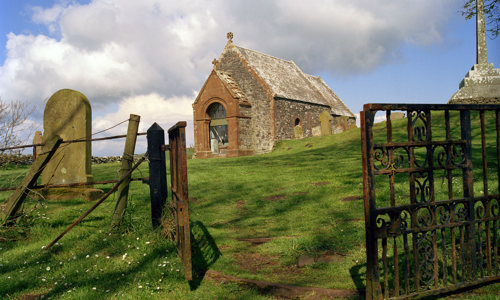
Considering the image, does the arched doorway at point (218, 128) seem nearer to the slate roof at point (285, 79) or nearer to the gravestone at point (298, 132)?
the slate roof at point (285, 79)

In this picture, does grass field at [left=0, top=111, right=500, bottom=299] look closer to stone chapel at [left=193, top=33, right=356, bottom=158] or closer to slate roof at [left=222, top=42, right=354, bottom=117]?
stone chapel at [left=193, top=33, right=356, bottom=158]

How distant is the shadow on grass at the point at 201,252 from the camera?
4426 mm

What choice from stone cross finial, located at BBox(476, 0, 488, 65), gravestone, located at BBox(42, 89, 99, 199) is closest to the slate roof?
stone cross finial, located at BBox(476, 0, 488, 65)

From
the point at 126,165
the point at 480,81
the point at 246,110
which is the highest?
the point at 246,110

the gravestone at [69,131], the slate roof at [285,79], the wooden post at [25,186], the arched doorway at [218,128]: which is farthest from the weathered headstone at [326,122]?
the wooden post at [25,186]

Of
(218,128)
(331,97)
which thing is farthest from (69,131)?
(331,97)

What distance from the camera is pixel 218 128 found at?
1100 inches

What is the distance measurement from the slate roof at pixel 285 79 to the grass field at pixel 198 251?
19307 millimetres

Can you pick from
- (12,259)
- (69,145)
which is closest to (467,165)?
(12,259)

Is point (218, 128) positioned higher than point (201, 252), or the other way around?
point (218, 128)

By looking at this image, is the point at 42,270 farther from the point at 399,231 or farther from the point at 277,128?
the point at 277,128

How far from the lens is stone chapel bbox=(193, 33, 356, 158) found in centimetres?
2566

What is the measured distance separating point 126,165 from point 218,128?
21.9 meters

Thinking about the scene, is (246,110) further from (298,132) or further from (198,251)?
(198,251)
